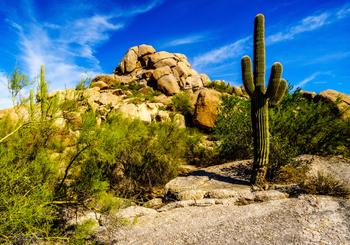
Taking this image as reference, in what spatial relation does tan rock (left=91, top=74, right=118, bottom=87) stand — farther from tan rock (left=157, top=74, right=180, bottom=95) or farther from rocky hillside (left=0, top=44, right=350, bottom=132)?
tan rock (left=157, top=74, right=180, bottom=95)

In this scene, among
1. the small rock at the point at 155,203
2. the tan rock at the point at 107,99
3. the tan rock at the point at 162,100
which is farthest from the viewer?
the tan rock at the point at 107,99

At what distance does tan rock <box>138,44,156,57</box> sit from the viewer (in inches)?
1644

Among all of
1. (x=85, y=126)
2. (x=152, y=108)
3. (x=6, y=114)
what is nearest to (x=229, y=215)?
(x=85, y=126)

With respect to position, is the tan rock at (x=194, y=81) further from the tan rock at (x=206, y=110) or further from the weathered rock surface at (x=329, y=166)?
the weathered rock surface at (x=329, y=166)

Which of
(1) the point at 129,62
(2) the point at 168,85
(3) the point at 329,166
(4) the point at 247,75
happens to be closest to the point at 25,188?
(4) the point at 247,75

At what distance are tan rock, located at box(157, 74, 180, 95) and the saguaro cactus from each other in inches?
850

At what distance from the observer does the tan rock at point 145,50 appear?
4175 cm

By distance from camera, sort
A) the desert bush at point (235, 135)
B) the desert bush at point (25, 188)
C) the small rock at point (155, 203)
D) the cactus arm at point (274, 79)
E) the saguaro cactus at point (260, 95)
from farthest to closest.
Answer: the desert bush at point (235, 135) → the saguaro cactus at point (260, 95) → the cactus arm at point (274, 79) → the small rock at point (155, 203) → the desert bush at point (25, 188)

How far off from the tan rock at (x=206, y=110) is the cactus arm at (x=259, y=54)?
10573mm

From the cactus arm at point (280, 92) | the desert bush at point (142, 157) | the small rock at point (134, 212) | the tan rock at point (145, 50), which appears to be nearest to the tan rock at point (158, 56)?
the tan rock at point (145, 50)

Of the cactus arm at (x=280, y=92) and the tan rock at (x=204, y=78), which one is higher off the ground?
the tan rock at (x=204, y=78)

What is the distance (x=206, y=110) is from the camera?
2097cm

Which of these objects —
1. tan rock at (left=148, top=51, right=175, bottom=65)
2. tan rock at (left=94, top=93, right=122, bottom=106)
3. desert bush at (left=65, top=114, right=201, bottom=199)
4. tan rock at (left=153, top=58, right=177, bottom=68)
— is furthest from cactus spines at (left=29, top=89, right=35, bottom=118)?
tan rock at (left=148, top=51, right=175, bottom=65)

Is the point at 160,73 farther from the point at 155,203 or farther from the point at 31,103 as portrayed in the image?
the point at 31,103
